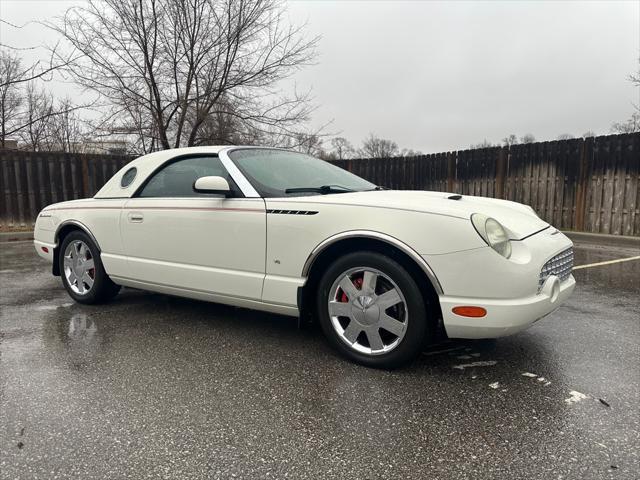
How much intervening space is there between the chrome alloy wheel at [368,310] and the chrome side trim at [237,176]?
950 mm

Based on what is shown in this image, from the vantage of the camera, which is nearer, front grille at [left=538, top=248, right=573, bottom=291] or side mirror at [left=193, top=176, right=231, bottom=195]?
front grille at [left=538, top=248, right=573, bottom=291]

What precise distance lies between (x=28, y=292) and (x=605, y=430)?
218 inches

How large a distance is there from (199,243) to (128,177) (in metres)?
1.30

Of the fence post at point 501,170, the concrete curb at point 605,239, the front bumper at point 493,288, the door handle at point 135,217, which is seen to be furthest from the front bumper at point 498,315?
the fence post at point 501,170

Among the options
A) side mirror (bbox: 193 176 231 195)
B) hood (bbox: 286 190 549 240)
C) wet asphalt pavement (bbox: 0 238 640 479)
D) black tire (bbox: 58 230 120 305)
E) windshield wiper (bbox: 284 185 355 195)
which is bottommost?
wet asphalt pavement (bbox: 0 238 640 479)

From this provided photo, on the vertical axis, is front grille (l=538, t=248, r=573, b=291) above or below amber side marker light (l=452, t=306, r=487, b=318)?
above

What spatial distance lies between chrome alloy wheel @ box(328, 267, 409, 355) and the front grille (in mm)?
837

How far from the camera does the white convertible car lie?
8.84ft

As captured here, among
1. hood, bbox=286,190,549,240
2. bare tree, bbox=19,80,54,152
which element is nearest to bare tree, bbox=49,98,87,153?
bare tree, bbox=19,80,54,152

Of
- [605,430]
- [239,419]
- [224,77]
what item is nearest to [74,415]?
[239,419]

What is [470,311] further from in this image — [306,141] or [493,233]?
[306,141]

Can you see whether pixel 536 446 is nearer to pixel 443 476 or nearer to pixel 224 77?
pixel 443 476

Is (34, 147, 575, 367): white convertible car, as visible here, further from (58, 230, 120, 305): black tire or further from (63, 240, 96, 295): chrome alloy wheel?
(63, 240, 96, 295): chrome alloy wheel

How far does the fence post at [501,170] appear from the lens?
11.8 m
